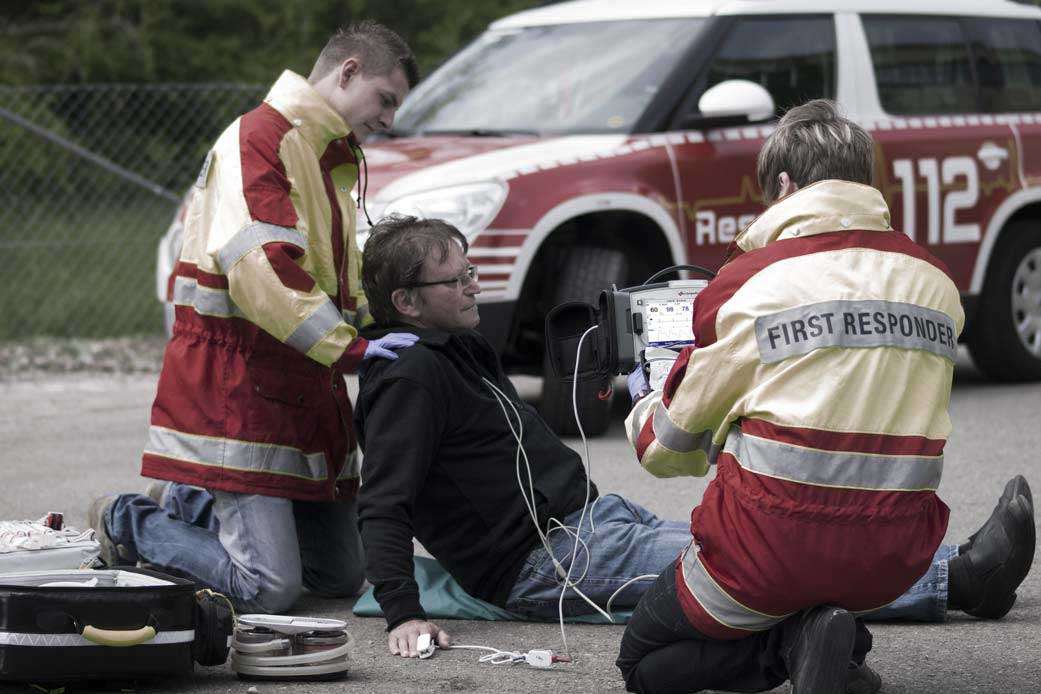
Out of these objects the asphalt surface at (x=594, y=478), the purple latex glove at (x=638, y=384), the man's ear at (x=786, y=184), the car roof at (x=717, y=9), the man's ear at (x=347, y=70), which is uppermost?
the car roof at (x=717, y=9)

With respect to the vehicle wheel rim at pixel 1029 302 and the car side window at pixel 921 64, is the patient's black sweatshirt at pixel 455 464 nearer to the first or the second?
the car side window at pixel 921 64

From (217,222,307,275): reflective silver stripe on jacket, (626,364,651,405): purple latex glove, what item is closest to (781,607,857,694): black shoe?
(626,364,651,405): purple latex glove

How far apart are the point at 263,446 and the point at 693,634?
157cm

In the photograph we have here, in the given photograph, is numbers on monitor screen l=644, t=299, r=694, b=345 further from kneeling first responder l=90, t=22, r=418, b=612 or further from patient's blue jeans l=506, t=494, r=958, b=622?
kneeling first responder l=90, t=22, r=418, b=612

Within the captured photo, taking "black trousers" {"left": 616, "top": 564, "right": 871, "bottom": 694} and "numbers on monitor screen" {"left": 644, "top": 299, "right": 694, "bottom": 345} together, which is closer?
"black trousers" {"left": 616, "top": 564, "right": 871, "bottom": 694}

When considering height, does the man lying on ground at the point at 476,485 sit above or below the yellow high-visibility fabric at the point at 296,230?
below

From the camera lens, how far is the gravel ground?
9797mm

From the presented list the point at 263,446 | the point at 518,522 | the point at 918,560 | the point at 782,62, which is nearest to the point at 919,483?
the point at 918,560

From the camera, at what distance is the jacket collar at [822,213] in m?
3.36

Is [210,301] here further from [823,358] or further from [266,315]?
[823,358]

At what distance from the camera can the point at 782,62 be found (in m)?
8.05

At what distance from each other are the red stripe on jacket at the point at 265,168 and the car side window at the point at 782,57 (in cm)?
340

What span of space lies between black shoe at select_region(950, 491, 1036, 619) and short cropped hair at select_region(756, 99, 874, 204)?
109 centimetres

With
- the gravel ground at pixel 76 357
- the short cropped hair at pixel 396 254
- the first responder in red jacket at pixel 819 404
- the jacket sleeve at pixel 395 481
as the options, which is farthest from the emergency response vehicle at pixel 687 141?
the first responder in red jacket at pixel 819 404
